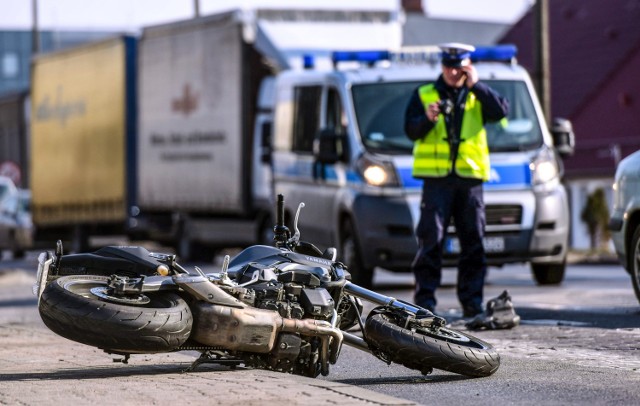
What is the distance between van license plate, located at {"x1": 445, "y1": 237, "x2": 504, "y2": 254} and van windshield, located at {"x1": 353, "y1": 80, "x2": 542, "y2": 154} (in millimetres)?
908

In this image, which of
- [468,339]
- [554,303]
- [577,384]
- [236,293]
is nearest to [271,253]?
[236,293]

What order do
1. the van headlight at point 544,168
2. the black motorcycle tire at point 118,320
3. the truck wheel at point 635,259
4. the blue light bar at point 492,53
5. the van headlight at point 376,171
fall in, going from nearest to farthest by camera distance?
1. the black motorcycle tire at point 118,320
2. the truck wheel at point 635,259
3. the van headlight at point 376,171
4. the van headlight at point 544,168
5. the blue light bar at point 492,53

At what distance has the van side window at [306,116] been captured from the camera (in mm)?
18422

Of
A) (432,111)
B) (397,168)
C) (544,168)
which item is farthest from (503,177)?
(432,111)

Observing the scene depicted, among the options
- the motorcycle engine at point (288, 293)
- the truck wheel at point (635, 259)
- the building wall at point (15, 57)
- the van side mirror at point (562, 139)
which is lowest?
the building wall at point (15, 57)

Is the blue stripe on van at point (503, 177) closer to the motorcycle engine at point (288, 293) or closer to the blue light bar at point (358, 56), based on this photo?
the blue light bar at point (358, 56)

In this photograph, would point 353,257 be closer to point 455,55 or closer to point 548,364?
point 455,55

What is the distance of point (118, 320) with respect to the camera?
7.84m

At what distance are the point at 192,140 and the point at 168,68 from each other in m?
1.32

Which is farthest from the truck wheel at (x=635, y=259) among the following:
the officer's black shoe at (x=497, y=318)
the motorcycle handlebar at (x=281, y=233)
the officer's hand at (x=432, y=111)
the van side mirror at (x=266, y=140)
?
the van side mirror at (x=266, y=140)

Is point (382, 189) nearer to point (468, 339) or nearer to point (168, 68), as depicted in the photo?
point (468, 339)

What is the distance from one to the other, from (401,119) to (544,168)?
148 cm

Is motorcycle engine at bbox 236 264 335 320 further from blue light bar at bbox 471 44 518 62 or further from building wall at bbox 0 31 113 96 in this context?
building wall at bbox 0 31 113 96

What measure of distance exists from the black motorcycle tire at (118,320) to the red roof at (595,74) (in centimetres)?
3917
